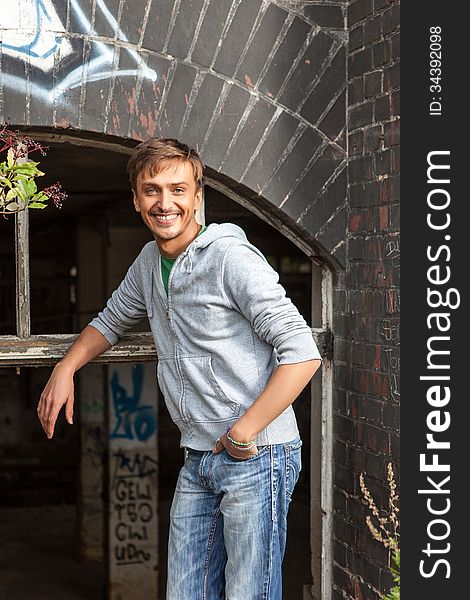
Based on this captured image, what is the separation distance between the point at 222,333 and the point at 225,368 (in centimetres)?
11

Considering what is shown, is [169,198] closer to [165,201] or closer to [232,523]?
[165,201]

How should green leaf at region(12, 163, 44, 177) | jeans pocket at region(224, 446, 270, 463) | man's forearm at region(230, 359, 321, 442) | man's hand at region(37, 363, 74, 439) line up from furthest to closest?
man's hand at region(37, 363, 74, 439) → jeans pocket at region(224, 446, 270, 463) → man's forearm at region(230, 359, 321, 442) → green leaf at region(12, 163, 44, 177)

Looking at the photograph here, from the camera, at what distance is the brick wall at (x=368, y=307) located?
3719mm

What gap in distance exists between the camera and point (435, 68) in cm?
349

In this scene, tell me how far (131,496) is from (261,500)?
7.04 m

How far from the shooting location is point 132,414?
10305mm

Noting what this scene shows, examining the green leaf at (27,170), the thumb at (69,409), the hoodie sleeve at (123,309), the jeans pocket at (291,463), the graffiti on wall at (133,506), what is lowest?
the graffiti on wall at (133,506)

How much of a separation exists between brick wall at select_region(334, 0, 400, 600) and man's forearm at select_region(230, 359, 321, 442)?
2.61 ft

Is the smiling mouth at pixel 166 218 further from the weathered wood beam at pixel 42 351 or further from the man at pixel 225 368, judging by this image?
the weathered wood beam at pixel 42 351

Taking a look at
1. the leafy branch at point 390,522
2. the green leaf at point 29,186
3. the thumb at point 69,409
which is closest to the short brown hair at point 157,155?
the green leaf at point 29,186

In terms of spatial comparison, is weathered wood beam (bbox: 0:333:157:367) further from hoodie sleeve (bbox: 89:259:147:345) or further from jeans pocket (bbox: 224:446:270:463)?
jeans pocket (bbox: 224:446:270:463)

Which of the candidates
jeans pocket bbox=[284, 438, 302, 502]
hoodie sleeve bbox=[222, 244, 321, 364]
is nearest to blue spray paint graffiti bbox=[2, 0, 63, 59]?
hoodie sleeve bbox=[222, 244, 321, 364]

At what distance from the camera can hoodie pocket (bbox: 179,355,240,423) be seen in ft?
10.3

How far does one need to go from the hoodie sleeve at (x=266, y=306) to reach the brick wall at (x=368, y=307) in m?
0.77
